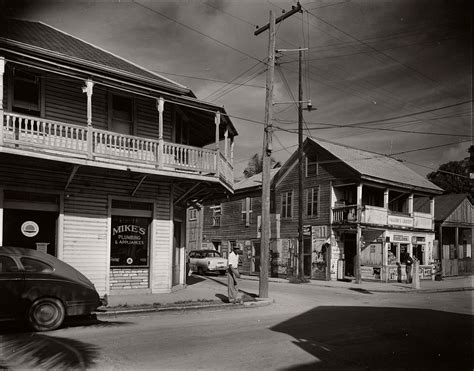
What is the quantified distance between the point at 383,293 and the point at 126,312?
13958 mm

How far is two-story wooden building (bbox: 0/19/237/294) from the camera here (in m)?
13.4

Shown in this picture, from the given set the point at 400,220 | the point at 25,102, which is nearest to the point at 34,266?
the point at 25,102

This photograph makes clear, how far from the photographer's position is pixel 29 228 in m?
14.0

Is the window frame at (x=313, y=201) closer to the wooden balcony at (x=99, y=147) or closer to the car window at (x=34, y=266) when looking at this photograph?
the wooden balcony at (x=99, y=147)

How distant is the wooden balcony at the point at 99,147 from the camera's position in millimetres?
12695

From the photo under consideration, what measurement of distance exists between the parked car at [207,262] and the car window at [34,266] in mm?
20366

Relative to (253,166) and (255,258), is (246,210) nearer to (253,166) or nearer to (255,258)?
(255,258)

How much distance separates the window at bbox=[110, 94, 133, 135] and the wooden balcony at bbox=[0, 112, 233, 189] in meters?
0.49

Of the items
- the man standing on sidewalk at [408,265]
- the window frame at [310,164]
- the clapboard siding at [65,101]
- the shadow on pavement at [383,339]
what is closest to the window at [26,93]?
the clapboard siding at [65,101]

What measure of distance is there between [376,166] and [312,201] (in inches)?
208

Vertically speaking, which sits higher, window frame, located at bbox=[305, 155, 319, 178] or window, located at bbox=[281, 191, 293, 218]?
window frame, located at bbox=[305, 155, 319, 178]

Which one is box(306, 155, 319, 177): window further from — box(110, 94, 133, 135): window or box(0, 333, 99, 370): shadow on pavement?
box(0, 333, 99, 370): shadow on pavement

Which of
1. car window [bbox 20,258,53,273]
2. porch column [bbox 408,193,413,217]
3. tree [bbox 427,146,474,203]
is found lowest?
car window [bbox 20,258,53,273]

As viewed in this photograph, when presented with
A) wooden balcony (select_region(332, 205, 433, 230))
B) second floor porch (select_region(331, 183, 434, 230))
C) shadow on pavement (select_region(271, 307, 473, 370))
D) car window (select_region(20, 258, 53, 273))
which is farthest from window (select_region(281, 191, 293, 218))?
car window (select_region(20, 258, 53, 273))
